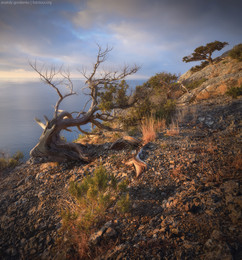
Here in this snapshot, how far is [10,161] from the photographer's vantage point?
7359 mm

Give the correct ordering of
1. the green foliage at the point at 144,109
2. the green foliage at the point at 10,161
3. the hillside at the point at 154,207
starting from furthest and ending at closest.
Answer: the green foliage at the point at 144,109
the green foliage at the point at 10,161
the hillside at the point at 154,207

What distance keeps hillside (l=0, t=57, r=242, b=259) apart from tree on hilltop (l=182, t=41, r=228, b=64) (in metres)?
21.7

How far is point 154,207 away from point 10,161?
7.87 metres

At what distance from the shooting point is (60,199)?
3666 mm

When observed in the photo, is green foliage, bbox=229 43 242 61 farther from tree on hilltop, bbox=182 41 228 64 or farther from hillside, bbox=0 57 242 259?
hillside, bbox=0 57 242 259

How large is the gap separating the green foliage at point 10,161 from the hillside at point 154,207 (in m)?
2.39

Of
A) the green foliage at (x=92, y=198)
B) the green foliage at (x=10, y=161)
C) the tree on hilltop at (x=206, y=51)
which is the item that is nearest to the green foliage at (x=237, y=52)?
the tree on hilltop at (x=206, y=51)

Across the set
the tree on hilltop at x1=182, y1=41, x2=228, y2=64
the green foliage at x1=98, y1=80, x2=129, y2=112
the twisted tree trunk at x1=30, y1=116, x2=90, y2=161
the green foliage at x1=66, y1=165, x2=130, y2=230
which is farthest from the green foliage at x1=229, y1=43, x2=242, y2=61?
the green foliage at x1=66, y1=165, x2=130, y2=230

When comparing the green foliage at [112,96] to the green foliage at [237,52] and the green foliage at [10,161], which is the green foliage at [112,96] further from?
the green foliage at [237,52]

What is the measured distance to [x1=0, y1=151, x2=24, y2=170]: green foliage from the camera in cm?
715

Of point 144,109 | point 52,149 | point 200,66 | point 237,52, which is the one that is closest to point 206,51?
point 200,66

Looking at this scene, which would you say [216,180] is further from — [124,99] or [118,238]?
[124,99]

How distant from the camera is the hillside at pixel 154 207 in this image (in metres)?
1.89

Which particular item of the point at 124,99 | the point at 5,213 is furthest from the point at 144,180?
the point at 124,99
